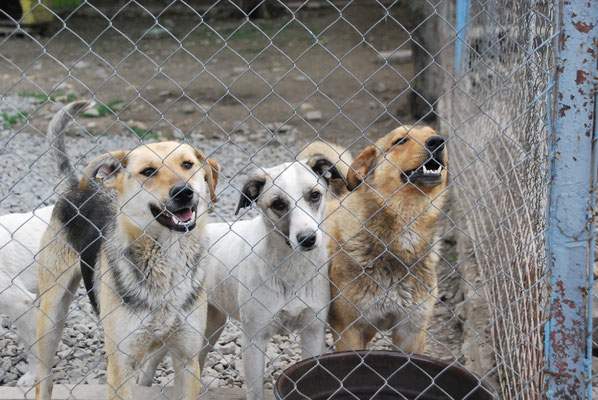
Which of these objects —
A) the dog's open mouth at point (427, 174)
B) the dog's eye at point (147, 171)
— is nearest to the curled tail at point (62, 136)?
the dog's eye at point (147, 171)

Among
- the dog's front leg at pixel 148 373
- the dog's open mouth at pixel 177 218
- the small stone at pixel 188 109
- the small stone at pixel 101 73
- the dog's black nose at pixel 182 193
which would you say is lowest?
the small stone at pixel 101 73

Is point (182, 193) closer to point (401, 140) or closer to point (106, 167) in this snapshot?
point (106, 167)

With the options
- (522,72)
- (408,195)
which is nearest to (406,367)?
(408,195)

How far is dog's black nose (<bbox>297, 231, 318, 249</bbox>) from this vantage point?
3.45m

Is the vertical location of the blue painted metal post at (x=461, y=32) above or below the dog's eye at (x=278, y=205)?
below

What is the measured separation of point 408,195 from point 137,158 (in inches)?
48.9

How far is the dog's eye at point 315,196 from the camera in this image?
3.67 meters

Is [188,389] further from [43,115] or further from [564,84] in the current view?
[43,115]

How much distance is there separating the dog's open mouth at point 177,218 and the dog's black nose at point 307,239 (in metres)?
0.45

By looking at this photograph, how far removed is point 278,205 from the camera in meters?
3.65

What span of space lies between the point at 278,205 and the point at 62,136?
1.14 meters

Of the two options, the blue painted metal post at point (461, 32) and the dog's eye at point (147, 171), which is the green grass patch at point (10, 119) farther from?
the dog's eye at point (147, 171)

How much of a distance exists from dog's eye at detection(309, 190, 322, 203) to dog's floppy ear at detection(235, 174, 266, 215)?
234 millimetres

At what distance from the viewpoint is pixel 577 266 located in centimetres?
248
